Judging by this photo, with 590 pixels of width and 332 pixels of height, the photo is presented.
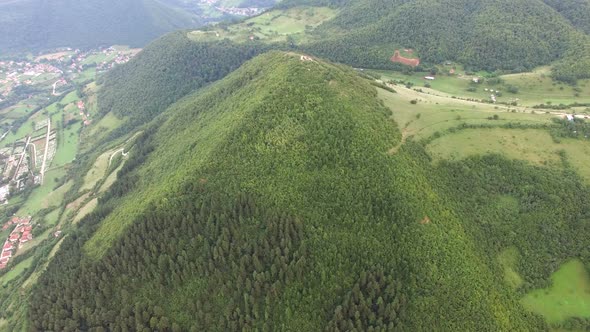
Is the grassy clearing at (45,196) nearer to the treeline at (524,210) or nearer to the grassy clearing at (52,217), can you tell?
the grassy clearing at (52,217)

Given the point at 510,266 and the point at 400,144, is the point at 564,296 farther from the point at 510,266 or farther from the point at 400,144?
the point at 400,144

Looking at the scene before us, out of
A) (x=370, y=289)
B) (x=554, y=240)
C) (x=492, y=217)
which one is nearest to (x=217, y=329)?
(x=370, y=289)

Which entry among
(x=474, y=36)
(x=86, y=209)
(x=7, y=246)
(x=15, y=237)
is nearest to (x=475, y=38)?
(x=474, y=36)

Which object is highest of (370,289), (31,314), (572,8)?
(572,8)

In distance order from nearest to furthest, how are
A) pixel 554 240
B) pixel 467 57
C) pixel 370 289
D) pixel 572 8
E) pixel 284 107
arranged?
pixel 370 289
pixel 554 240
pixel 284 107
pixel 467 57
pixel 572 8

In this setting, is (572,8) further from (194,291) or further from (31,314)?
(31,314)

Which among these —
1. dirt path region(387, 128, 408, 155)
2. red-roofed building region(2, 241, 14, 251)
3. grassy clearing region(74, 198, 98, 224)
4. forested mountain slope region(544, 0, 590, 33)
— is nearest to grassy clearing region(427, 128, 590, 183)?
dirt path region(387, 128, 408, 155)
